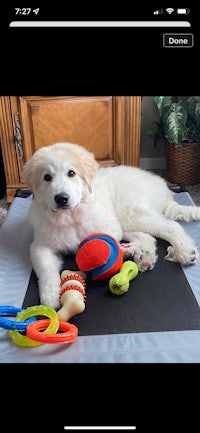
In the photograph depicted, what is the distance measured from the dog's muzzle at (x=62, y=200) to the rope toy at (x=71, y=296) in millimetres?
261

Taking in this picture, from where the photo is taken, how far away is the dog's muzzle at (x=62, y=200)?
1.48m

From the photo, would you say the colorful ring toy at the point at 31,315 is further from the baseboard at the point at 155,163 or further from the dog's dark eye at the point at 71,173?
the baseboard at the point at 155,163

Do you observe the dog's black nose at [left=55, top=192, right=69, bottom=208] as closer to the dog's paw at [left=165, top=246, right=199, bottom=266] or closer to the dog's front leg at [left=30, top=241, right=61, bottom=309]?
the dog's front leg at [left=30, top=241, right=61, bottom=309]

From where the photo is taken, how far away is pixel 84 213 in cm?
169

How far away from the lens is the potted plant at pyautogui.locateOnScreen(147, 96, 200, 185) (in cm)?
266

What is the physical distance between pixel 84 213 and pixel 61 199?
22 centimetres
